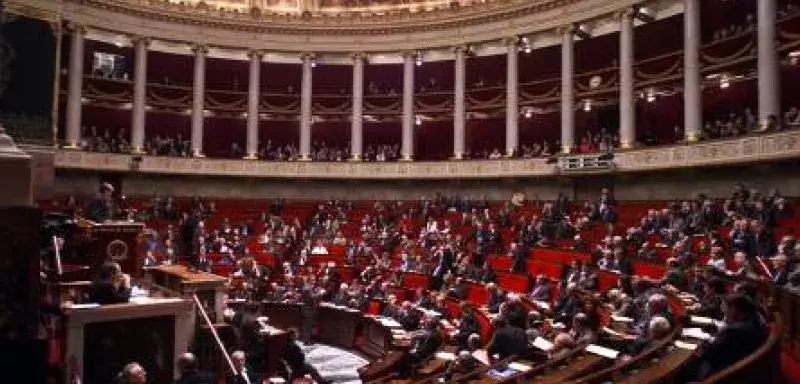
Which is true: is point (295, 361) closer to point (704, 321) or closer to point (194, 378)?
A: point (194, 378)

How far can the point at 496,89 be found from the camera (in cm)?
2702

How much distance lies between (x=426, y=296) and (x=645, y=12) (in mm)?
14200

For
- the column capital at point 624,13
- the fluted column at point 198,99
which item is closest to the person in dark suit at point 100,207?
the fluted column at point 198,99

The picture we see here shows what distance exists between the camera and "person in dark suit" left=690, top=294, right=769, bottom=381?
5137 mm

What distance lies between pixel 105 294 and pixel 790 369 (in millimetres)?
7054

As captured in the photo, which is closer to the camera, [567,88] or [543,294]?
[543,294]

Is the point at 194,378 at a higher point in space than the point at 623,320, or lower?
lower

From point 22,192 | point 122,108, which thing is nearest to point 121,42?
point 122,108

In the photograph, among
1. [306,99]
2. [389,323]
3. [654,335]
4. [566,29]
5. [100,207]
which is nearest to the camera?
[654,335]

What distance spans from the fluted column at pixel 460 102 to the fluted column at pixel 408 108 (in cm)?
208

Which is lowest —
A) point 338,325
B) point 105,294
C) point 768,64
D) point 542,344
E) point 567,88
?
point 338,325

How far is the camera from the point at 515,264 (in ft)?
50.8

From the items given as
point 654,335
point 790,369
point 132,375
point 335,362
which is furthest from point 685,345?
point 335,362

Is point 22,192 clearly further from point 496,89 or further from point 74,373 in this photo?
point 496,89
